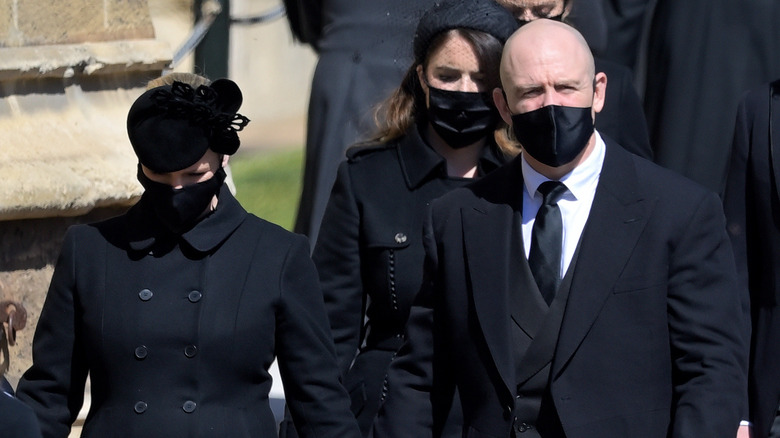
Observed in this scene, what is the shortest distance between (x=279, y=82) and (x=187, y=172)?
690 centimetres

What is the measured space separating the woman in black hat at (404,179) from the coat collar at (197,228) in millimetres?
751

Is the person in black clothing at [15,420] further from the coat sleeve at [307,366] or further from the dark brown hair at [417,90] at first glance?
the dark brown hair at [417,90]

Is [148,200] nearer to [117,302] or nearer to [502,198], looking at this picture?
[117,302]

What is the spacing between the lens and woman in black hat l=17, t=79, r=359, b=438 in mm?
4027

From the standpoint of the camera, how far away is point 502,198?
162 inches

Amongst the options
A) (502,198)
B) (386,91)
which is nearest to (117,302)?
(502,198)

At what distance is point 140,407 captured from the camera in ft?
13.1

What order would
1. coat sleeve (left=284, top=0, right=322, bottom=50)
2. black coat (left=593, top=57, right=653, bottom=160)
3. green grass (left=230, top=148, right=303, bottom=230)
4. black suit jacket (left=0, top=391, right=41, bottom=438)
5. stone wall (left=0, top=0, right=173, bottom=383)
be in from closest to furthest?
black suit jacket (left=0, top=391, right=41, bottom=438)
black coat (left=593, top=57, right=653, bottom=160)
stone wall (left=0, top=0, right=173, bottom=383)
coat sleeve (left=284, top=0, right=322, bottom=50)
green grass (left=230, top=148, right=303, bottom=230)

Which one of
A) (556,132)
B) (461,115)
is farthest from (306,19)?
(556,132)

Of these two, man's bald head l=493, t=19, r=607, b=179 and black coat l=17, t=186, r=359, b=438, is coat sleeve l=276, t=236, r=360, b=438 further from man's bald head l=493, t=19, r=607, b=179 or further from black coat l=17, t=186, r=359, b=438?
man's bald head l=493, t=19, r=607, b=179

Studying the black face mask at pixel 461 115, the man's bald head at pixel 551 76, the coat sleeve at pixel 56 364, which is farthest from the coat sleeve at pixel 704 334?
the coat sleeve at pixel 56 364

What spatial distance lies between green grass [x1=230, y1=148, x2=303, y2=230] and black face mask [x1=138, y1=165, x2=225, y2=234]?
551 centimetres

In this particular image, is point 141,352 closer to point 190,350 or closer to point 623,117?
point 190,350

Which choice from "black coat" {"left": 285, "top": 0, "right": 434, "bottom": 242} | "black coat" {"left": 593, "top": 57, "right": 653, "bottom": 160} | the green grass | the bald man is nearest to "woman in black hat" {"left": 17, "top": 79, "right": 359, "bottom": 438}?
the bald man
